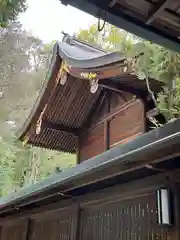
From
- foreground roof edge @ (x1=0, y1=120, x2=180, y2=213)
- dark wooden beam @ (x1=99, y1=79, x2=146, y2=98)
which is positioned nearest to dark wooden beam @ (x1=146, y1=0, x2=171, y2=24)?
foreground roof edge @ (x1=0, y1=120, x2=180, y2=213)

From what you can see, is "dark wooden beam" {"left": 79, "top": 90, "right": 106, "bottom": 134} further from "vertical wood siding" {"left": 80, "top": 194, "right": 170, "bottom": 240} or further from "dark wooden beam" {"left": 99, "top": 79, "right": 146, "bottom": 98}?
"vertical wood siding" {"left": 80, "top": 194, "right": 170, "bottom": 240}

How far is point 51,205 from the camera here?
17.5 feet

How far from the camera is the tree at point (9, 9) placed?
238cm

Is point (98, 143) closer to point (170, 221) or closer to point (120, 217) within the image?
point (120, 217)

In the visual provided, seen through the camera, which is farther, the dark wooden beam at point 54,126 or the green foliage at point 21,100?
the green foliage at point 21,100

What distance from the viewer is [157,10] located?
1.99 m

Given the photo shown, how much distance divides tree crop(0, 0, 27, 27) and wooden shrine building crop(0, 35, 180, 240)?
1352mm

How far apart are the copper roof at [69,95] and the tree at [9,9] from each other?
257cm

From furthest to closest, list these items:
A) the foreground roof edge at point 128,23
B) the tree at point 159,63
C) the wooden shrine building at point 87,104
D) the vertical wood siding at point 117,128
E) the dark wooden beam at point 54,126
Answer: the dark wooden beam at point 54,126 < the vertical wood siding at point 117,128 < the wooden shrine building at point 87,104 < the tree at point 159,63 < the foreground roof edge at point 128,23

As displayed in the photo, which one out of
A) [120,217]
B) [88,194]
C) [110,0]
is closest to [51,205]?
[88,194]

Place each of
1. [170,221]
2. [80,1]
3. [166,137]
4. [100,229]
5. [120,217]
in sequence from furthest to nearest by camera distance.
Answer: [100,229]
[120,217]
[170,221]
[166,137]
[80,1]

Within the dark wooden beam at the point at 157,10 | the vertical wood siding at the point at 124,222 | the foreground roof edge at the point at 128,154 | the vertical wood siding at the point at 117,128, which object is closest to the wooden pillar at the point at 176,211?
the vertical wood siding at the point at 124,222

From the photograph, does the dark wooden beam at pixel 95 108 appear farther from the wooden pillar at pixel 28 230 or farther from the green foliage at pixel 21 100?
the green foliage at pixel 21 100

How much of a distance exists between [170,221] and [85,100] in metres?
4.36
